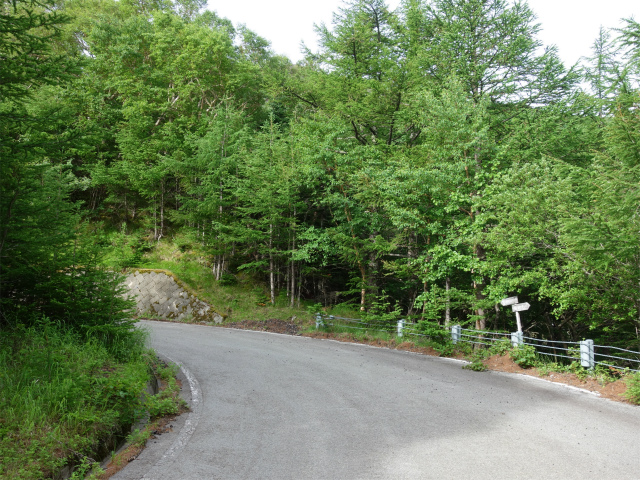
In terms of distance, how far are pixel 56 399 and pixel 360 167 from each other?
49.6ft

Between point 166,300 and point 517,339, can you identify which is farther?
point 166,300

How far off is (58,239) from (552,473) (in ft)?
27.2

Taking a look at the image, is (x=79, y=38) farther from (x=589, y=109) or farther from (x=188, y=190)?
(x=589, y=109)

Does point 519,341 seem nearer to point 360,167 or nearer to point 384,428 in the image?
point 384,428

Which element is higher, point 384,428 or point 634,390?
point 634,390

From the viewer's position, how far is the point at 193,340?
530 inches

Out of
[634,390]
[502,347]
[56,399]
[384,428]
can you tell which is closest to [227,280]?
[502,347]

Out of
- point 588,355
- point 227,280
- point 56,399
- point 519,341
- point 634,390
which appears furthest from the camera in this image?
point 227,280

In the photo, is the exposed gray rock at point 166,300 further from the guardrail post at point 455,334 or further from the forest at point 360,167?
the guardrail post at point 455,334

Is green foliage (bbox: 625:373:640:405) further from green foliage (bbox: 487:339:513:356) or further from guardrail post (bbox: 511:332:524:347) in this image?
green foliage (bbox: 487:339:513:356)

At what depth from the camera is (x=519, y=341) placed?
10.8m

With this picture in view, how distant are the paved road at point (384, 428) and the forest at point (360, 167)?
129 inches

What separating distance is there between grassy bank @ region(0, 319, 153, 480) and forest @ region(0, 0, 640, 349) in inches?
38.0

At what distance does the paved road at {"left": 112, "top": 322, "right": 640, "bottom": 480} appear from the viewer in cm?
457
